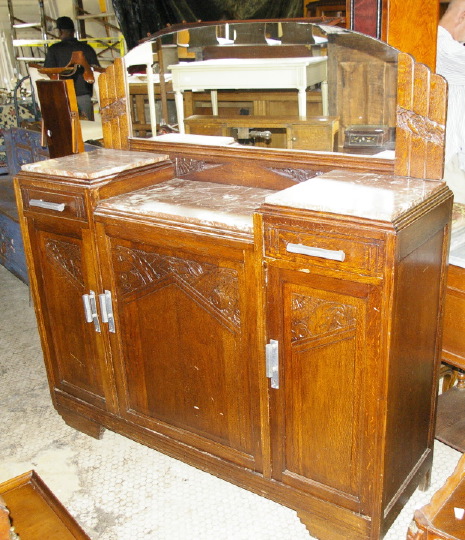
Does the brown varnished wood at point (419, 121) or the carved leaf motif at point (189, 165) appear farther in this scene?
the carved leaf motif at point (189, 165)

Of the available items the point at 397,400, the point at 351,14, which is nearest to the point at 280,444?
the point at 397,400

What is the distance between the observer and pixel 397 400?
1.69 metres

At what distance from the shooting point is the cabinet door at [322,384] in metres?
1.60

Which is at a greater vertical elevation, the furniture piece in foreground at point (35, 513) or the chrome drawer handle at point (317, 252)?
the chrome drawer handle at point (317, 252)

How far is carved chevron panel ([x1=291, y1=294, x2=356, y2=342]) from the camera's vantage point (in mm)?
1604

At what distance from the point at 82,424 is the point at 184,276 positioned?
99 cm

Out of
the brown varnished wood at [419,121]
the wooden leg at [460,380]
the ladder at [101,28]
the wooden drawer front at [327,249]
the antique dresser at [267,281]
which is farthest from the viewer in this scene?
the ladder at [101,28]

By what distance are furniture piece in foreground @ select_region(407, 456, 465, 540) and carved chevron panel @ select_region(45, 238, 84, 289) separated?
1482 mm

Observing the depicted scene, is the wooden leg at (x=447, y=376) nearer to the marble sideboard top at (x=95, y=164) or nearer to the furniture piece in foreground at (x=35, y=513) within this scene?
the marble sideboard top at (x=95, y=164)

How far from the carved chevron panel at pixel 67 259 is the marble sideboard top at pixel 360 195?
897 mm

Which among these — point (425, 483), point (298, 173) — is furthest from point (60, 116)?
point (425, 483)

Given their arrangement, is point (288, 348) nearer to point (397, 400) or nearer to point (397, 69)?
point (397, 400)

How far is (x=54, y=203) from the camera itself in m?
2.14

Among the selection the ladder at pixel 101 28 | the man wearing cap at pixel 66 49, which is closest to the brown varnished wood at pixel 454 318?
the man wearing cap at pixel 66 49
